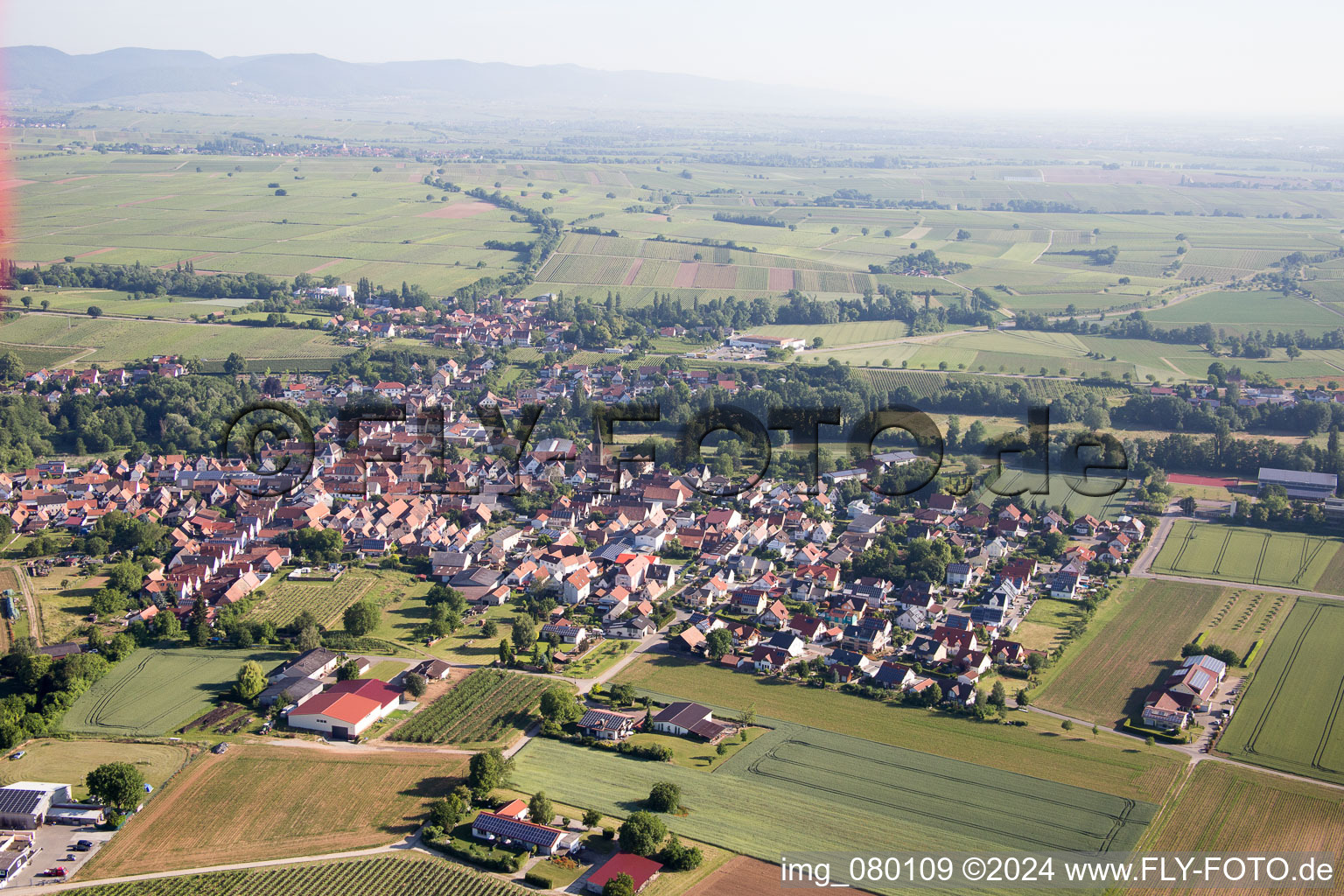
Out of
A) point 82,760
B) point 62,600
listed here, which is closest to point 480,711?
point 82,760

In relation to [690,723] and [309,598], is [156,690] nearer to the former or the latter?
[309,598]

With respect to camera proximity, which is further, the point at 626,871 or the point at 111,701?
the point at 111,701

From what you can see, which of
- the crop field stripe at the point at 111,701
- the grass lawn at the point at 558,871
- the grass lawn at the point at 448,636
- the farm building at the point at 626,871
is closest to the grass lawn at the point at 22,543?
the crop field stripe at the point at 111,701

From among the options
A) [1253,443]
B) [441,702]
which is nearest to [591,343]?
[1253,443]

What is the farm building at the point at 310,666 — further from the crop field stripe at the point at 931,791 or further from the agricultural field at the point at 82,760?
the crop field stripe at the point at 931,791

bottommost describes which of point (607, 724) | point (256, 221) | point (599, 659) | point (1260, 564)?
point (599, 659)

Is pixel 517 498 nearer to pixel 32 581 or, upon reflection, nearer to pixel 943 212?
pixel 32 581
